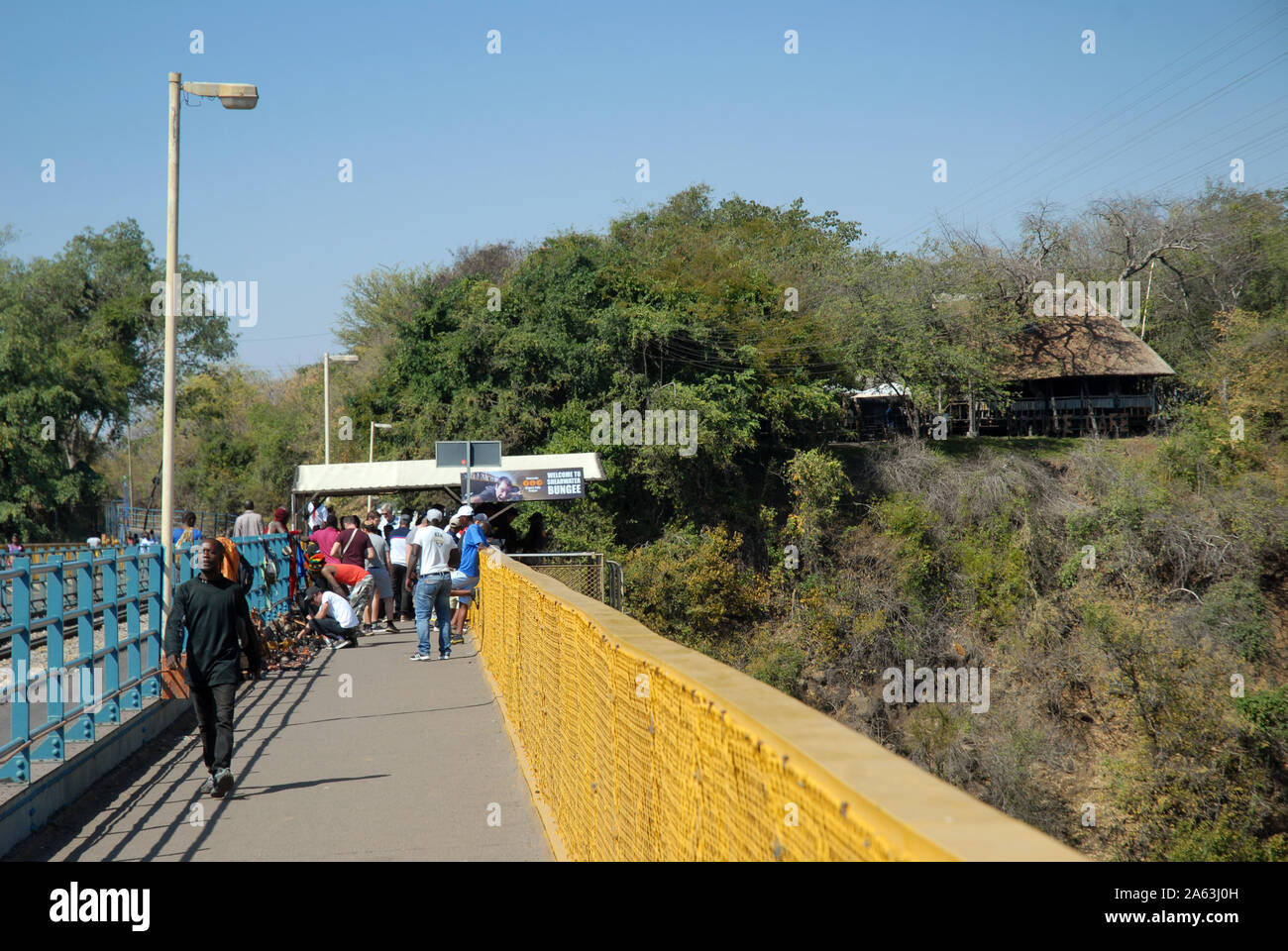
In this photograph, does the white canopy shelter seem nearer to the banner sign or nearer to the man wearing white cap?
the banner sign

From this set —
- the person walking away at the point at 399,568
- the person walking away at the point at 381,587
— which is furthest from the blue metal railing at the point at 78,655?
the person walking away at the point at 399,568

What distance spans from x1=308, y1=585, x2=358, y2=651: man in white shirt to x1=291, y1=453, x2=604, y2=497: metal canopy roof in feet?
46.7

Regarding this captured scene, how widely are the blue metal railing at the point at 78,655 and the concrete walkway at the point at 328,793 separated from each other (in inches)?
18.6

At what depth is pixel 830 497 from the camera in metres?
38.4

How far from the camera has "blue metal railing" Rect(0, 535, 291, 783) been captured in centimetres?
690

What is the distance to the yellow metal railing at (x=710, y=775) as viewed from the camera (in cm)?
195

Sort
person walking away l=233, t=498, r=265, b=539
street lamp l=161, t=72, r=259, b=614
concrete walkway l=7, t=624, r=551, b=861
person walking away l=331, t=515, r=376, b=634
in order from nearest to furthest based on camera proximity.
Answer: concrete walkway l=7, t=624, r=551, b=861
street lamp l=161, t=72, r=259, b=614
person walking away l=331, t=515, r=376, b=634
person walking away l=233, t=498, r=265, b=539

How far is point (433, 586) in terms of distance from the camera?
47.9 feet


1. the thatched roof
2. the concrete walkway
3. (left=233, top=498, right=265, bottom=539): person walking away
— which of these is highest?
the thatched roof

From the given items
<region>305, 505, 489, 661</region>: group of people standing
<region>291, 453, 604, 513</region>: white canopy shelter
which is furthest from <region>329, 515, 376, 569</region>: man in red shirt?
<region>291, 453, 604, 513</region>: white canopy shelter

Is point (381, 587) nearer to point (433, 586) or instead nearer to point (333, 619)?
point (333, 619)

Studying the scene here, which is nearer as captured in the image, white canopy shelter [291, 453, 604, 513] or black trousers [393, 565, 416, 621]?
black trousers [393, 565, 416, 621]
